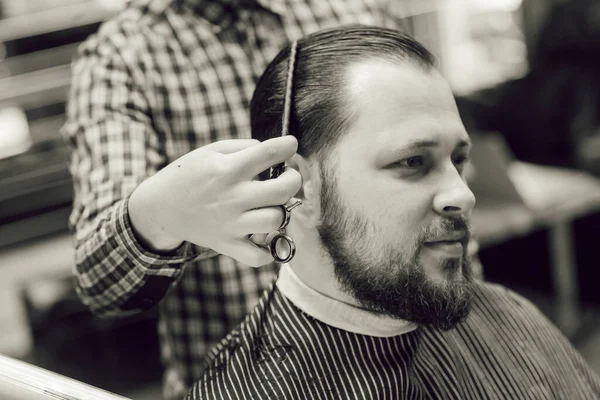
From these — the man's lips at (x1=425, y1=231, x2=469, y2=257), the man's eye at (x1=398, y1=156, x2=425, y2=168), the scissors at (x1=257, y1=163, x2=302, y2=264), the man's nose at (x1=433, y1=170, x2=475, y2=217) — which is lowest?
the man's lips at (x1=425, y1=231, x2=469, y2=257)

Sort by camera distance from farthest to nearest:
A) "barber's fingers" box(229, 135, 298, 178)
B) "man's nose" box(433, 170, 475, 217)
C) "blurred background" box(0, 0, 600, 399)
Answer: "blurred background" box(0, 0, 600, 399) → "man's nose" box(433, 170, 475, 217) → "barber's fingers" box(229, 135, 298, 178)

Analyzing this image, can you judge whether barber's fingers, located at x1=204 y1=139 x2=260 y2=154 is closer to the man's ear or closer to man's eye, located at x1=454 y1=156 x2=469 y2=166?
the man's ear

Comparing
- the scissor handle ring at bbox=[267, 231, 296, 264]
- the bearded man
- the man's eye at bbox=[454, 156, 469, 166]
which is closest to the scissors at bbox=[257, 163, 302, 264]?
the scissor handle ring at bbox=[267, 231, 296, 264]

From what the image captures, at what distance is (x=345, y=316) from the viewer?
1.28 metres

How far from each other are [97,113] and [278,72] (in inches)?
18.5

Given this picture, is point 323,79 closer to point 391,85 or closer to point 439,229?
point 391,85

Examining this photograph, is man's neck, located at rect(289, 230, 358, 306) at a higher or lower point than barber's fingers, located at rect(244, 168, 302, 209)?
lower

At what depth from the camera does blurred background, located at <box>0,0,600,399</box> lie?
10.6 feet

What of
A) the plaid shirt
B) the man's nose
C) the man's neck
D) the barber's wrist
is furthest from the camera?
the plaid shirt

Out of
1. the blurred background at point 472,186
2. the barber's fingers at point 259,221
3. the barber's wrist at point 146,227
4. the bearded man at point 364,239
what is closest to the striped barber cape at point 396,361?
the bearded man at point 364,239

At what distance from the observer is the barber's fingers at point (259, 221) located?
930 millimetres

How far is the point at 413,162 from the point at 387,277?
0.21 metres

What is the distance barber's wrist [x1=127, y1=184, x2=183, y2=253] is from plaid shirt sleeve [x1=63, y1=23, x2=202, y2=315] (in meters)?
0.02

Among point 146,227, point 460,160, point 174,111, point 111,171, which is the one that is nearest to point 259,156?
point 146,227
